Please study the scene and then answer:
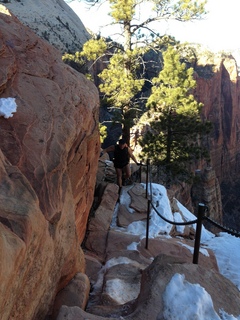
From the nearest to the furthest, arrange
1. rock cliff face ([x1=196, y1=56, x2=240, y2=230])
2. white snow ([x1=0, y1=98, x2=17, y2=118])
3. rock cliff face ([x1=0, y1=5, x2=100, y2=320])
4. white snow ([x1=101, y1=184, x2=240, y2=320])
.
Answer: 1. rock cliff face ([x1=0, y1=5, x2=100, y2=320])
2. white snow ([x1=101, y1=184, x2=240, y2=320])
3. white snow ([x1=0, y1=98, x2=17, y2=118])
4. rock cliff face ([x1=196, y1=56, x2=240, y2=230])

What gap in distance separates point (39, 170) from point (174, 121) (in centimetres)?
1065

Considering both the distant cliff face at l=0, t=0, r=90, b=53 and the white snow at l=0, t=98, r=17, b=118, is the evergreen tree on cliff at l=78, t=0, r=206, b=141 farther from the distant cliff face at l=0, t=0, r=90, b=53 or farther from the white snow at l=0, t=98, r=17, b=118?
the distant cliff face at l=0, t=0, r=90, b=53

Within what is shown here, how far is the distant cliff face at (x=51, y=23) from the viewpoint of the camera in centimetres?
2978

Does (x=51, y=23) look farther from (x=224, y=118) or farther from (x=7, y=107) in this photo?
(x=7, y=107)

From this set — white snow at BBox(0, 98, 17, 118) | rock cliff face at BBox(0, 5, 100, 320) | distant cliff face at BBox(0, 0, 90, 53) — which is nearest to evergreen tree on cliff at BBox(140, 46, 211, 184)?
rock cliff face at BBox(0, 5, 100, 320)

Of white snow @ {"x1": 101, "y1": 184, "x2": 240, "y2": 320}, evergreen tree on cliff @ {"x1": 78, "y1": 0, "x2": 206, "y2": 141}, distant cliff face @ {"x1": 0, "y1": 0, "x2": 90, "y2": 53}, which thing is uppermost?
distant cliff face @ {"x1": 0, "y1": 0, "x2": 90, "y2": 53}

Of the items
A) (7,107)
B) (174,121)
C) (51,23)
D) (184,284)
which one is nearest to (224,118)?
(51,23)

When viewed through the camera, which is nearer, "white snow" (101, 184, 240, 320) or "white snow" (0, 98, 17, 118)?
"white snow" (101, 184, 240, 320)

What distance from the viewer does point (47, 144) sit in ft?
10.6

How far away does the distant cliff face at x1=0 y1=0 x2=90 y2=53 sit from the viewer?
1172 inches

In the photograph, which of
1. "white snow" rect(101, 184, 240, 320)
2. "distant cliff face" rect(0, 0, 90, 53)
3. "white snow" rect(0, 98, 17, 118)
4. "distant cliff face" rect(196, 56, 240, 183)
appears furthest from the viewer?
"distant cliff face" rect(196, 56, 240, 183)

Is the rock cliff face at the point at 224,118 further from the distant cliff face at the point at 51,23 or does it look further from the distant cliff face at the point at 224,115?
the distant cliff face at the point at 51,23

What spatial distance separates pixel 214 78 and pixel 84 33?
16.5 m

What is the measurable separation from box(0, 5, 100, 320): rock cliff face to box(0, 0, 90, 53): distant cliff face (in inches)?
1002
